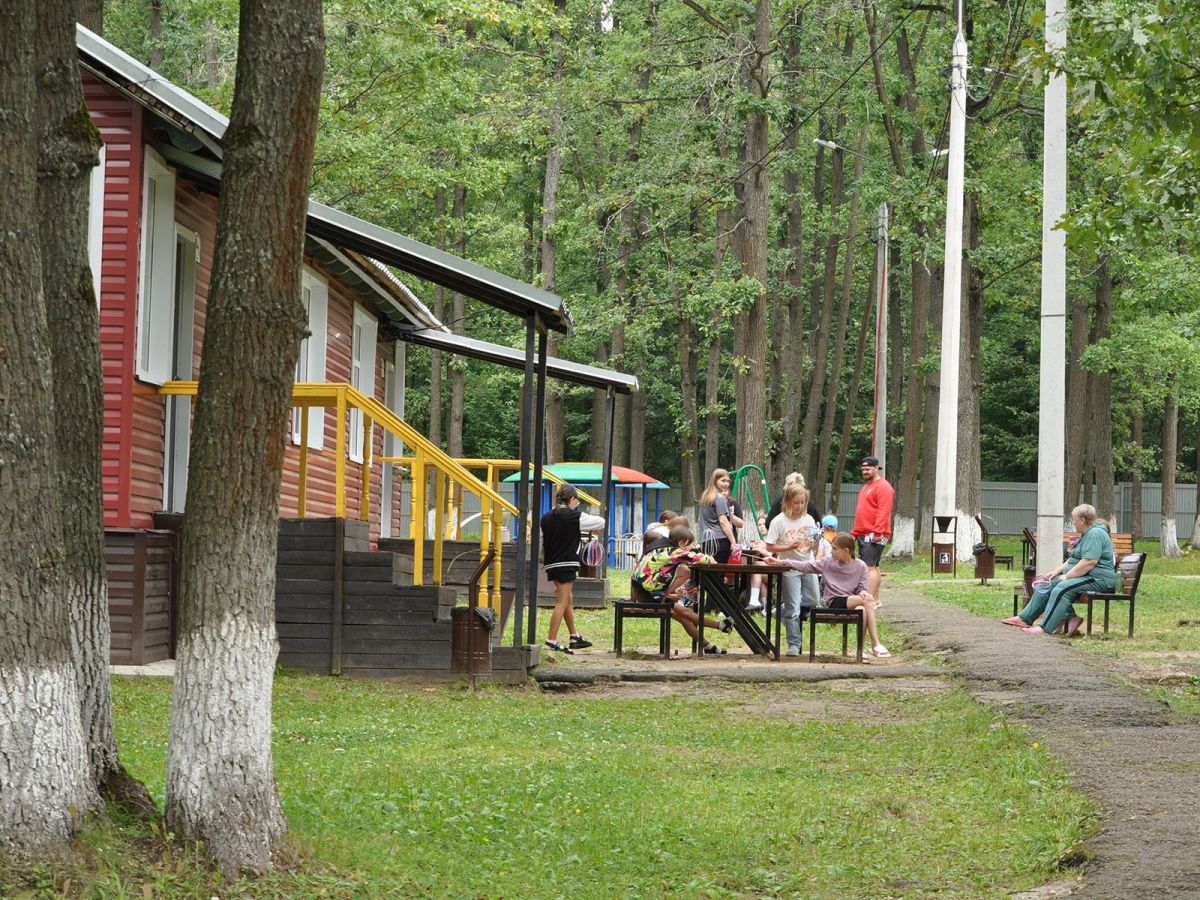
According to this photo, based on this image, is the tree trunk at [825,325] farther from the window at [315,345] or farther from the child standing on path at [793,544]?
the child standing on path at [793,544]

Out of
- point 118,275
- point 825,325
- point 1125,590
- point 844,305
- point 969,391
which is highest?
point 844,305

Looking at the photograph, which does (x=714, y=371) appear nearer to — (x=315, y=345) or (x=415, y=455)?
(x=315, y=345)

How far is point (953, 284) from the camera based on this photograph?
26781 millimetres

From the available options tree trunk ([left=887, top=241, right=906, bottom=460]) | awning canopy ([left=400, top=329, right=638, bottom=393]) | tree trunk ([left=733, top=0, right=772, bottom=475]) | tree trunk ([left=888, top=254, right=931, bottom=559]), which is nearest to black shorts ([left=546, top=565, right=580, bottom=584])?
awning canopy ([left=400, top=329, right=638, bottom=393])

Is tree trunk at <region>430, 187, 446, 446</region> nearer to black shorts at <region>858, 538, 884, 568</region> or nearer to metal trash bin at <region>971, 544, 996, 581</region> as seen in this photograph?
metal trash bin at <region>971, 544, 996, 581</region>

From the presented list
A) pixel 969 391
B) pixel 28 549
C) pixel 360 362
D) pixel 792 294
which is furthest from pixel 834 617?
pixel 792 294

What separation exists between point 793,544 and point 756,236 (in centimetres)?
1135

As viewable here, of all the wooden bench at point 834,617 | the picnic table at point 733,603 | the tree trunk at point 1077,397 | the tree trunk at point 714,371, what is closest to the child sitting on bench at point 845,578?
the wooden bench at point 834,617

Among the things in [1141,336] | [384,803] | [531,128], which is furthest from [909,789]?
[1141,336]

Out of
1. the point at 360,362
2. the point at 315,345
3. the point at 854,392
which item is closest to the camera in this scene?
the point at 315,345

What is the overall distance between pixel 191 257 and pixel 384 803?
810cm

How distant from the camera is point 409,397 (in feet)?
169

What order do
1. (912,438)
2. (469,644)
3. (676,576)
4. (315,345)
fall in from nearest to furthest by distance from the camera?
(469,644)
(676,576)
(315,345)
(912,438)

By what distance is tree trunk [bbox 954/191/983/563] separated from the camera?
3244 cm
